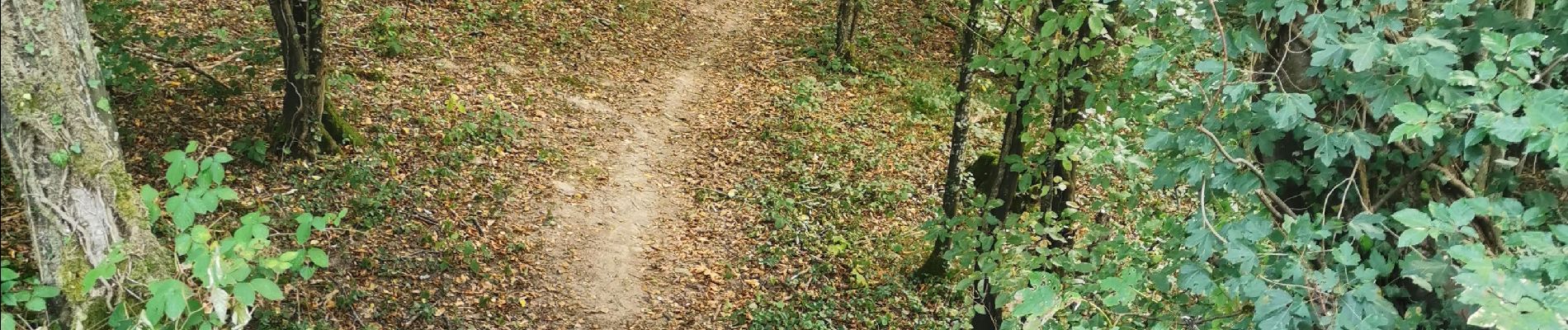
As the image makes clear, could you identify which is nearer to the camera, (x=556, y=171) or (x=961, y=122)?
(x=961, y=122)

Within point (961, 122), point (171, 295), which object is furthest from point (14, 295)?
point (961, 122)

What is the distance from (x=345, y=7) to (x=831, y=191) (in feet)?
24.1

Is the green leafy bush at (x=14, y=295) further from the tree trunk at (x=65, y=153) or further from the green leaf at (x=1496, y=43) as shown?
the green leaf at (x=1496, y=43)

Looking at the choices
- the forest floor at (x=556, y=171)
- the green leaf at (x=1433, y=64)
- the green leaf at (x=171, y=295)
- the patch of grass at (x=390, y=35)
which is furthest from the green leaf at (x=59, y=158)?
the patch of grass at (x=390, y=35)

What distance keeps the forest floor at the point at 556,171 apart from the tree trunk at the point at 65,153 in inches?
69.5

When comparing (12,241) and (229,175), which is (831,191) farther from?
(12,241)

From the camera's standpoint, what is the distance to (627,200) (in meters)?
11.1

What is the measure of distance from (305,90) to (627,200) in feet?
12.2

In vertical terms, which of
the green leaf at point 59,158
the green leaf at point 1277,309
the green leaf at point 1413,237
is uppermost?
the green leaf at point 1413,237

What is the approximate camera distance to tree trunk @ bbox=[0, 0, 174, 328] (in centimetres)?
405

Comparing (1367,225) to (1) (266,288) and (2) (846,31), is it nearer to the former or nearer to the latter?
(1) (266,288)

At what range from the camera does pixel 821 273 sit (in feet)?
34.2

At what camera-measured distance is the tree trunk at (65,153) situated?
4.05 metres

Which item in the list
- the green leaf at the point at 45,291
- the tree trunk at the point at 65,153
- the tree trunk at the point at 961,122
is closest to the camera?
the green leaf at the point at 45,291
